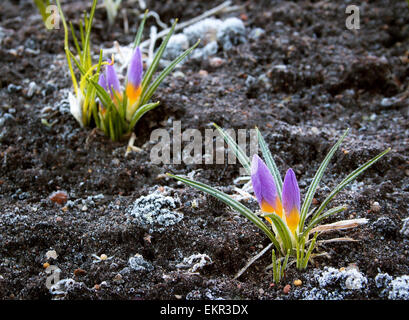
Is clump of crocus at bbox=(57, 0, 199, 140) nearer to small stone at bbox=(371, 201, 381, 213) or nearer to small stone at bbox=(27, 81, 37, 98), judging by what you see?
small stone at bbox=(27, 81, 37, 98)

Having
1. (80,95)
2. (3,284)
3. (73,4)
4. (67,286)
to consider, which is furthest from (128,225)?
(73,4)

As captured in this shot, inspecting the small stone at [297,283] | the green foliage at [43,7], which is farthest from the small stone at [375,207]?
the green foliage at [43,7]

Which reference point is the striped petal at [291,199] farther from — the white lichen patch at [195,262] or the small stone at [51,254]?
the small stone at [51,254]

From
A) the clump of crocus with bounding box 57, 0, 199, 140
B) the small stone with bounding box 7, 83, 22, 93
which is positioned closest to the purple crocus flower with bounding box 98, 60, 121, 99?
the clump of crocus with bounding box 57, 0, 199, 140

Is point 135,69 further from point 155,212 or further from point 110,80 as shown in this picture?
point 155,212

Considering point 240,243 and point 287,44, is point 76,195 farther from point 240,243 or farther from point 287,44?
point 287,44
